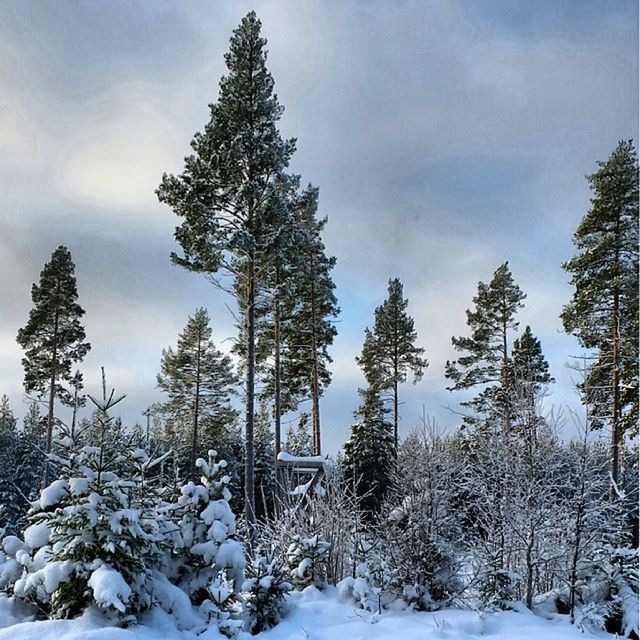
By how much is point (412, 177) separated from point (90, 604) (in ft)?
25.5

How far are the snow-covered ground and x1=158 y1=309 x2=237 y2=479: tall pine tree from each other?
16016mm

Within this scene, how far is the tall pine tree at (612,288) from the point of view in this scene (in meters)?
13.0

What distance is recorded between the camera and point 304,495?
8.59 m

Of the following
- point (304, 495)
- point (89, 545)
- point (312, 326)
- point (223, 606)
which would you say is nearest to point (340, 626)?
point (223, 606)

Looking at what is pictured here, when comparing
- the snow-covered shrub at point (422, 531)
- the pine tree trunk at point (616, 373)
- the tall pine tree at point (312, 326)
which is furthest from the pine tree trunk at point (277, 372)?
the pine tree trunk at point (616, 373)

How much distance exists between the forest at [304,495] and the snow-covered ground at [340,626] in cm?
6

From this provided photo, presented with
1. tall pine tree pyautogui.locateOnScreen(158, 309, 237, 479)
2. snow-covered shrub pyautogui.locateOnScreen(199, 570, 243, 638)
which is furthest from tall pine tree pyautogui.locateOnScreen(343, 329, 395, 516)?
snow-covered shrub pyautogui.locateOnScreen(199, 570, 243, 638)

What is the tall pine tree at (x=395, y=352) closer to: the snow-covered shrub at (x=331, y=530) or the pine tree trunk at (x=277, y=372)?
the pine tree trunk at (x=277, y=372)

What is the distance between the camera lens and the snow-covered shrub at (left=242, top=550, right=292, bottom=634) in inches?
228

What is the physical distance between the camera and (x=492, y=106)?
7992 mm

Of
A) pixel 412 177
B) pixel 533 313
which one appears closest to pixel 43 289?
pixel 412 177

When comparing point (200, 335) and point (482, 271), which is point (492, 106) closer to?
point (482, 271)

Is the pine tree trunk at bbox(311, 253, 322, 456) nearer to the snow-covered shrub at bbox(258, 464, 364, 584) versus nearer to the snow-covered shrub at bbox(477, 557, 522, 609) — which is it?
the snow-covered shrub at bbox(258, 464, 364, 584)

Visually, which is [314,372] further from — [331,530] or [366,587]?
[366,587]
